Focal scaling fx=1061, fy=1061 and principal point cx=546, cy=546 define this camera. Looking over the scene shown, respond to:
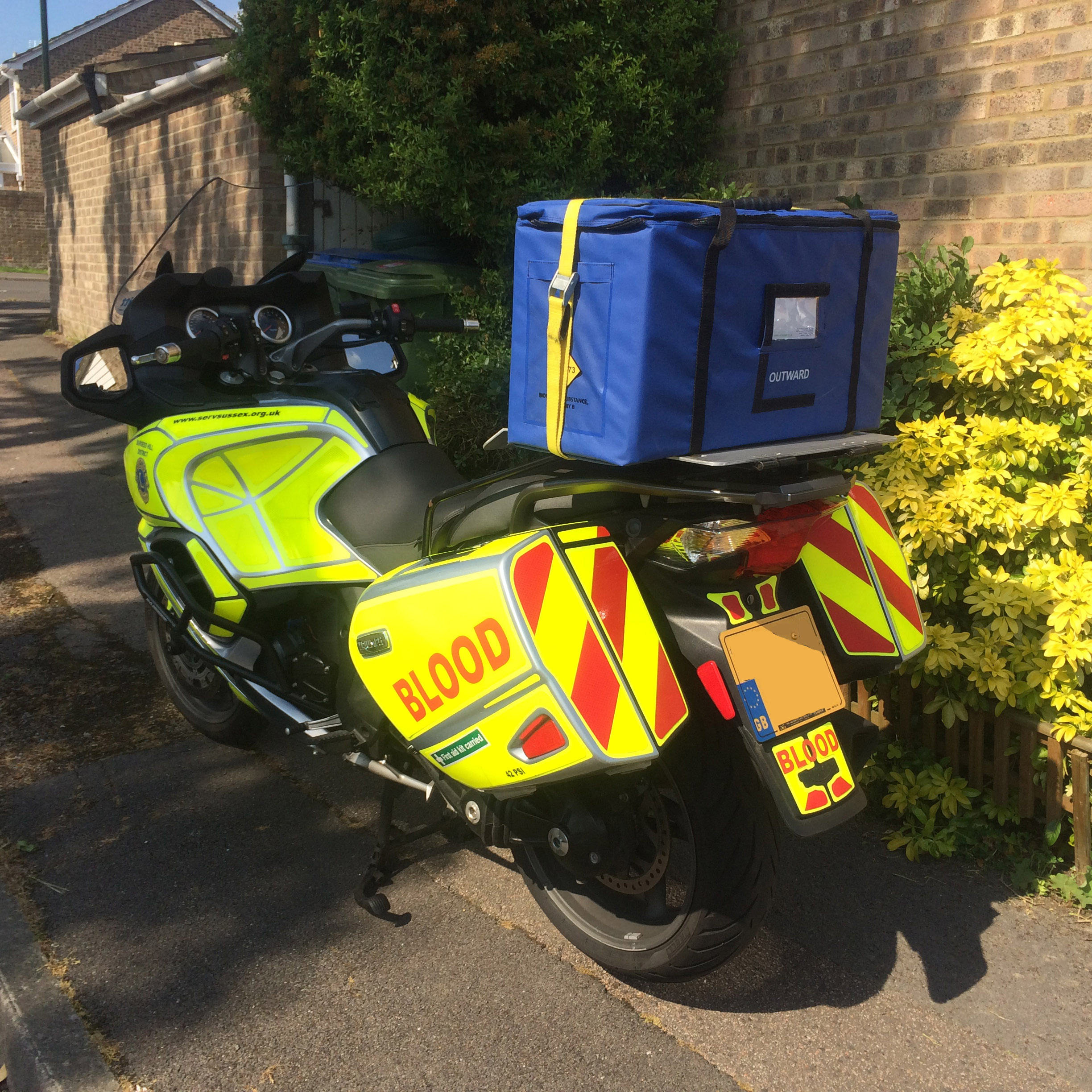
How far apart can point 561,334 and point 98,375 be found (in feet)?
6.90

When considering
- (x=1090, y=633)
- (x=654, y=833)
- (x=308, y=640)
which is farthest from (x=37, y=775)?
(x=1090, y=633)

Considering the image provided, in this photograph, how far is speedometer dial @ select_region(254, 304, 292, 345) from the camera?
330 cm

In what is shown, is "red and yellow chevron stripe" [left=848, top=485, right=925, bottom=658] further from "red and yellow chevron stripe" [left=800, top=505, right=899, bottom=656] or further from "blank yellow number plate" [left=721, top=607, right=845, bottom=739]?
"blank yellow number plate" [left=721, top=607, right=845, bottom=739]

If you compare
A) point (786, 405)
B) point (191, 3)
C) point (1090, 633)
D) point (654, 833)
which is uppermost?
point (191, 3)

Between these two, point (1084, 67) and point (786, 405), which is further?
point (1084, 67)

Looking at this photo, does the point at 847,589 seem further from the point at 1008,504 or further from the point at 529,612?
the point at 1008,504

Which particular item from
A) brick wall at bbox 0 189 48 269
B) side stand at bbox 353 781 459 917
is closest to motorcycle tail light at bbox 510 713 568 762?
side stand at bbox 353 781 459 917

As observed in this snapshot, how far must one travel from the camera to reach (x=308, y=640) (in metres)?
3.09

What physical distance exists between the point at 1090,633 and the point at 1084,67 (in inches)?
91.3

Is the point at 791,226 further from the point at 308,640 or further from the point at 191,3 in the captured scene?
the point at 191,3

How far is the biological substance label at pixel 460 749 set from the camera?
214 centimetres

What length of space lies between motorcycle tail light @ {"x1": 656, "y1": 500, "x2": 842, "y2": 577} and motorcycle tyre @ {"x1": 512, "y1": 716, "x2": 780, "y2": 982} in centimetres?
35

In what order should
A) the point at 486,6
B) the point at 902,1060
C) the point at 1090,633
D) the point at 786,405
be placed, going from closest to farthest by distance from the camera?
the point at 786,405 < the point at 902,1060 < the point at 1090,633 < the point at 486,6

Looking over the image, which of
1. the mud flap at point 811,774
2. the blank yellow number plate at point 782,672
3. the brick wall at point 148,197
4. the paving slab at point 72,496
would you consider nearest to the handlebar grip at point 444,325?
the blank yellow number plate at point 782,672
